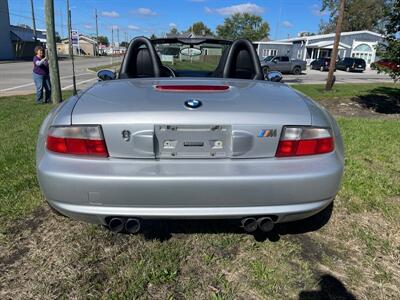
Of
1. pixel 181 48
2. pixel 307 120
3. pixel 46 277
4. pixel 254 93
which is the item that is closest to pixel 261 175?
pixel 307 120

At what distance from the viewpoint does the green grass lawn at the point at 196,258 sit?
2139 millimetres

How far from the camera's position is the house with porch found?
4806cm

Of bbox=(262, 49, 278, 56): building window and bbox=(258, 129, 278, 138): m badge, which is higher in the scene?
bbox=(258, 129, 278, 138): m badge

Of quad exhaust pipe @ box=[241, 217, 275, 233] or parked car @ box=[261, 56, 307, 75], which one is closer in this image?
quad exhaust pipe @ box=[241, 217, 275, 233]

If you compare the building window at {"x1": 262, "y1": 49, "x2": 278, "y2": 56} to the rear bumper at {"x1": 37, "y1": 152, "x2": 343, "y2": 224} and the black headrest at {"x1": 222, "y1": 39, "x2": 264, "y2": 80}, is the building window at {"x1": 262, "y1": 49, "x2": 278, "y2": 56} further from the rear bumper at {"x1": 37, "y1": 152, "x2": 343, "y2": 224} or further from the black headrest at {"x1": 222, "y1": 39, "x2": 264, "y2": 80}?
the rear bumper at {"x1": 37, "y1": 152, "x2": 343, "y2": 224}

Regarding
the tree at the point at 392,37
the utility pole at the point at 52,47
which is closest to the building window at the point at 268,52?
the tree at the point at 392,37

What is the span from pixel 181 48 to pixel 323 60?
4020 cm

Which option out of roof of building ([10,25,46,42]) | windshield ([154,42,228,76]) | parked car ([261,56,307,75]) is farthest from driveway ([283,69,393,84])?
roof of building ([10,25,46,42])

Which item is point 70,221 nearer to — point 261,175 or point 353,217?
point 261,175

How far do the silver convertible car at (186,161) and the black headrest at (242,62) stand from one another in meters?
1.27

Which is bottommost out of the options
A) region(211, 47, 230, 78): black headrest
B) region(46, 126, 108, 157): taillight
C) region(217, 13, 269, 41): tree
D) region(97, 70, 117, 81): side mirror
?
region(46, 126, 108, 157): taillight

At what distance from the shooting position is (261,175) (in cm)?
202

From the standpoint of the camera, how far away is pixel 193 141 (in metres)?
2.05

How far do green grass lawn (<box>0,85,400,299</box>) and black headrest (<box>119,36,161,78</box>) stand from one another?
1430mm
